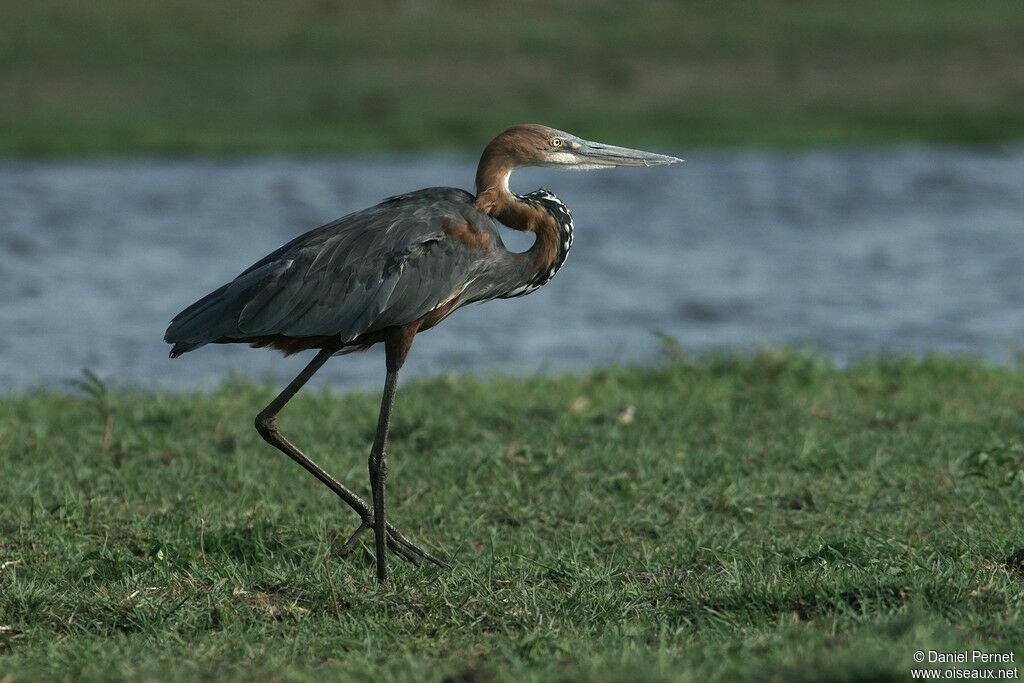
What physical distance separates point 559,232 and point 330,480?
118cm

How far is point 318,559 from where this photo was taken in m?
4.43

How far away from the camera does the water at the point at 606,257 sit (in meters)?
9.48

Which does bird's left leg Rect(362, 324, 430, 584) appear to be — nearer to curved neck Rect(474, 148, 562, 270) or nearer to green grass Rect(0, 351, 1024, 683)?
green grass Rect(0, 351, 1024, 683)

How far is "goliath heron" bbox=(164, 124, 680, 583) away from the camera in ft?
14.9

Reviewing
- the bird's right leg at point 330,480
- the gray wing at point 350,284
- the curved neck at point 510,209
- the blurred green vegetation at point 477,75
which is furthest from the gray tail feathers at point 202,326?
the blurred green vegetation at point 477,75

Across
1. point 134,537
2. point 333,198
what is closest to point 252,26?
point 333,198

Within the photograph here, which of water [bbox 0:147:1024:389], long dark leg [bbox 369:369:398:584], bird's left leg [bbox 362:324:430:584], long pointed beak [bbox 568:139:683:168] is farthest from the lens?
water [bbox 0:147:1024:389]

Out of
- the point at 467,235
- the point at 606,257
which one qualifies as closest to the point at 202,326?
the point at 467,235

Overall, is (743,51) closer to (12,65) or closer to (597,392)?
(12,65)

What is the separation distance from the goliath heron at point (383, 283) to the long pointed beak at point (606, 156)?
0.25 metres

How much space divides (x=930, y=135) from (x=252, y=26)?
1445 centimetres

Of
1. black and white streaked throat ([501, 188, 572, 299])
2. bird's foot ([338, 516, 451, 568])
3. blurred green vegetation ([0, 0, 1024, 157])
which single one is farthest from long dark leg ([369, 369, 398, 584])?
blurred green vegetation ([0, 0, 1024, 157])

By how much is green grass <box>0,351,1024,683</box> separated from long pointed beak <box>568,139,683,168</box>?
4.02 ft

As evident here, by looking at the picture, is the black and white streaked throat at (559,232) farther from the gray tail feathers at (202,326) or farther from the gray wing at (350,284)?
the gray tail feathers at (202,326)
